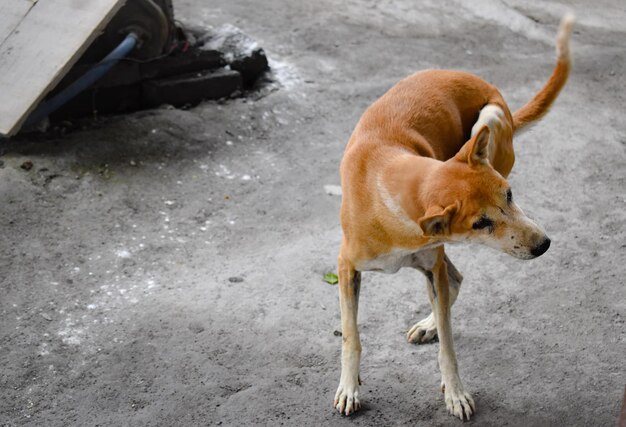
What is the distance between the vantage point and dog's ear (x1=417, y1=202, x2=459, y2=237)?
3.32 metres

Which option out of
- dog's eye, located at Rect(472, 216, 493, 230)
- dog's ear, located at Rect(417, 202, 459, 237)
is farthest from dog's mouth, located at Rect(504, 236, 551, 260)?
dog's ear, located at Rect(417, 202, 459, 237)

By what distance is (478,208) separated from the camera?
3428 mm

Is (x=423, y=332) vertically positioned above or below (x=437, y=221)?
below

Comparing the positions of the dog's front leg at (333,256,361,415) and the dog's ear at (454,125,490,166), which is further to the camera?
the dog's front leg at (333,256,361,415)

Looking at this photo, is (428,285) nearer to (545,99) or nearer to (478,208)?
(478,208)

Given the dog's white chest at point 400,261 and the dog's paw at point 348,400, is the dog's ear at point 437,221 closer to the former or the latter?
the dog's white chest at point 400,261

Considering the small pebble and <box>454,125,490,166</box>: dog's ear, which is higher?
<box>454,125,490,166</box>: dog's ear

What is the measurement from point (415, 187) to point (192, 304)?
1.91 m

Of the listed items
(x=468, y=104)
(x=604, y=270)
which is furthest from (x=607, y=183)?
(x=468, y=104)

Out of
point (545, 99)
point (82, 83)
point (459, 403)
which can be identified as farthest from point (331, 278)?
point (82, 83)

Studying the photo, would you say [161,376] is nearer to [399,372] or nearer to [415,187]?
[399,372]

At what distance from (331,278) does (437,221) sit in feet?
6.26

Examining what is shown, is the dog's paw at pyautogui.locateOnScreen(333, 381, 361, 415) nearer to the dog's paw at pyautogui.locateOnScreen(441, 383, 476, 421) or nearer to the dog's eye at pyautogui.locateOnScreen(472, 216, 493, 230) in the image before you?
the dog's paw at pyautogui.locateOnScreen(441, 383, 476, 421)

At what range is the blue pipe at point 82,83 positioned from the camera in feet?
20.5
